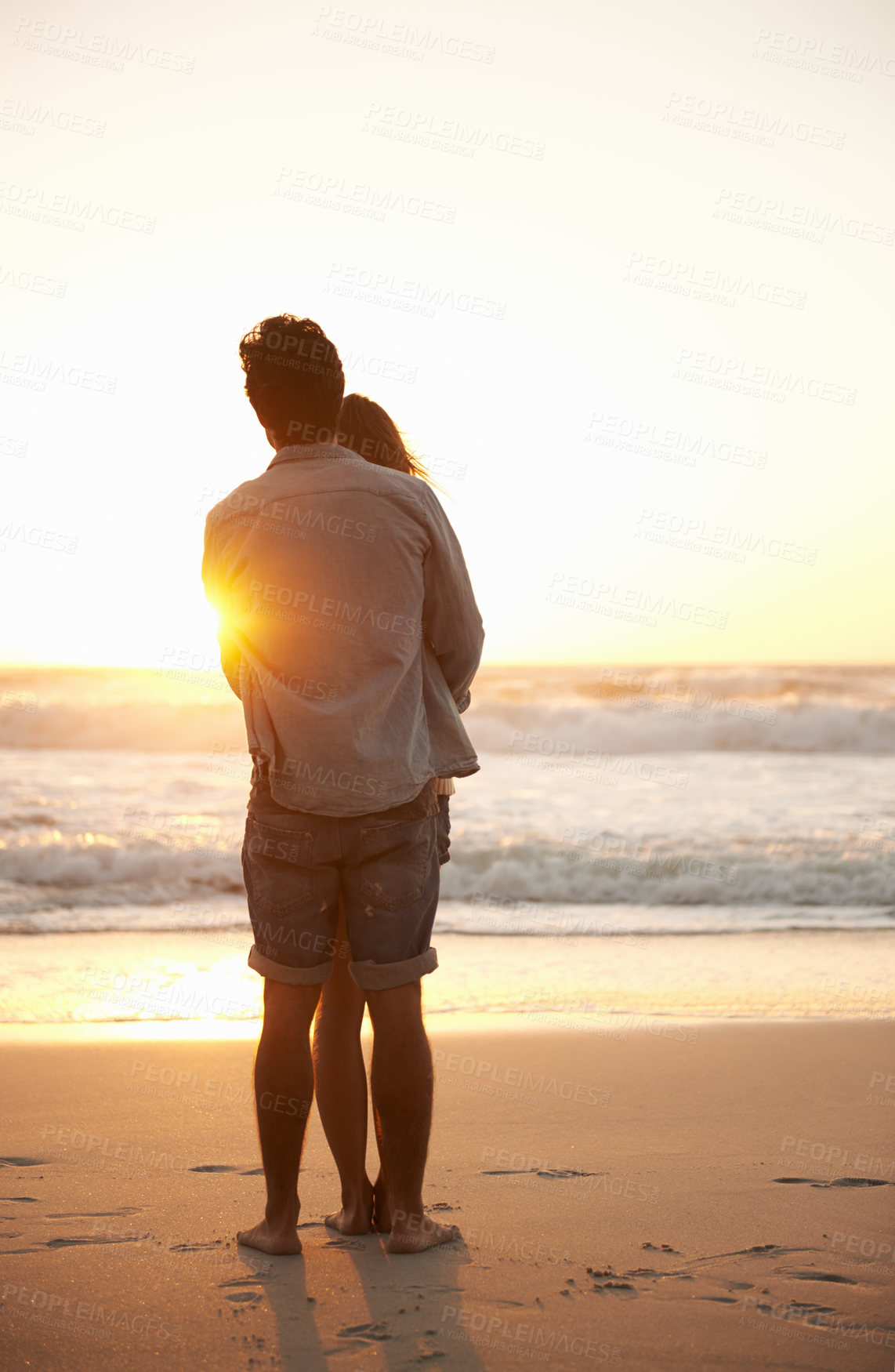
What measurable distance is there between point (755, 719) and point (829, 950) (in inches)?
624

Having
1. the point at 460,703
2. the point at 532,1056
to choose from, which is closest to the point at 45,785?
the point at 532,1056

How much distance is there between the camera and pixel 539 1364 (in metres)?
1.67

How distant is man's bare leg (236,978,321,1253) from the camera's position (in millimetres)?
2014

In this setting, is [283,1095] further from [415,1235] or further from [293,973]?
[415,1235]

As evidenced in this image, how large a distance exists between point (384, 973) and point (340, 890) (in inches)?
7.0

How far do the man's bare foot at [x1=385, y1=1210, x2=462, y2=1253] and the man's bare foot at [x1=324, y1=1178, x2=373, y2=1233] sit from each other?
0.10 m

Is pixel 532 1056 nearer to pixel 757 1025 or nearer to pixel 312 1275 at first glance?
pixel 757 1025

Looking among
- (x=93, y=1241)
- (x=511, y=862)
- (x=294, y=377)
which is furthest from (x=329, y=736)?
(x=511, y=862)

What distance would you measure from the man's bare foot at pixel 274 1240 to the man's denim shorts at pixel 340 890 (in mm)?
486

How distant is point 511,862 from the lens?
7.39 m

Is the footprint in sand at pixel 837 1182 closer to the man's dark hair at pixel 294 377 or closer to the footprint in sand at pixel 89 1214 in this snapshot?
the footprint in sand at pixel 89 1214

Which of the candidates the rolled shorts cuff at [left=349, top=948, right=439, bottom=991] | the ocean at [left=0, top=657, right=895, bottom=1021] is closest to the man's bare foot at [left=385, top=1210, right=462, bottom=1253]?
the rolled shorts cuff at [left=349, top=948, right=439, bottom=991]

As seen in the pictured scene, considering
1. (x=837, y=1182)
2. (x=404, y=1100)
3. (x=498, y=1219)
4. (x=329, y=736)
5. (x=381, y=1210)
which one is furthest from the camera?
(x=837, y=1182)

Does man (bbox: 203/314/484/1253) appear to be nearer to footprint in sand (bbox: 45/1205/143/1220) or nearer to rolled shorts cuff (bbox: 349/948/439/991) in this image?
rolled shorts cuff (bbox: 349/948/439/991)
